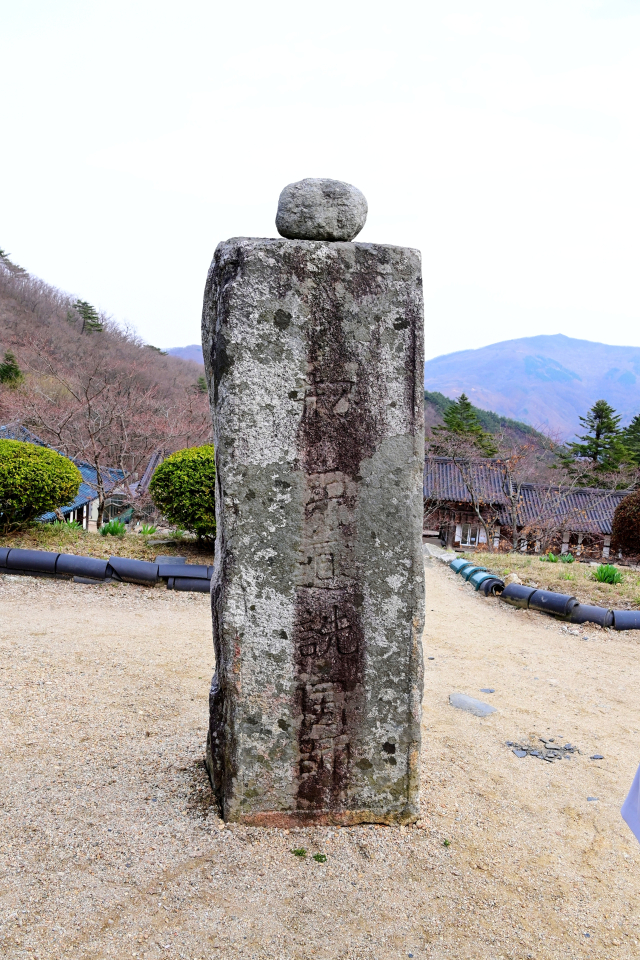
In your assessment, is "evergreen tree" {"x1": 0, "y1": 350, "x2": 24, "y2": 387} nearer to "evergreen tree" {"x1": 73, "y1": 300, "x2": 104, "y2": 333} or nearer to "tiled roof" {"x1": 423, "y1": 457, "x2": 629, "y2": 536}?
"evergreen tree" {"x1": 73, "y1": 300, "x2": 104, "y2": 333}

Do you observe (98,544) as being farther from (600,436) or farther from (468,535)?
(600,436)

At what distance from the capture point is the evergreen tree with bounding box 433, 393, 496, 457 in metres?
21.6

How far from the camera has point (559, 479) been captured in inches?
829

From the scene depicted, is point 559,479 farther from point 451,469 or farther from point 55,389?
point 55,389

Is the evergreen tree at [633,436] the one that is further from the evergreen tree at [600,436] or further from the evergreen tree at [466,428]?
the evergreen tree at [466,428]

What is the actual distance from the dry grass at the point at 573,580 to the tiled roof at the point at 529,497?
8659 mm

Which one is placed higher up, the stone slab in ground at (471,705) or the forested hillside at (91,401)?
the forested hillside at (91,401)

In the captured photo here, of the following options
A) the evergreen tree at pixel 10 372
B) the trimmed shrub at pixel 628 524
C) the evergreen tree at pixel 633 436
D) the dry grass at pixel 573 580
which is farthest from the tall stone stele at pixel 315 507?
the evergreen tree at pixel 633 436

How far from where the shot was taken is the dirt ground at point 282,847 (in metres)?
2.33

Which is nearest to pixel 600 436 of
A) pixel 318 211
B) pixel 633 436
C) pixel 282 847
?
pixel 633 436

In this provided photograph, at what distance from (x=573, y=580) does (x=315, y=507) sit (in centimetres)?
701

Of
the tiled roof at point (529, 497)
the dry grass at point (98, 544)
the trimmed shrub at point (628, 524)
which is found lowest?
the dry grass at point (98, 544)

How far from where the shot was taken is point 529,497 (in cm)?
2072

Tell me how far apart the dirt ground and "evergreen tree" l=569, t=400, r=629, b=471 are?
20952 millimetres
